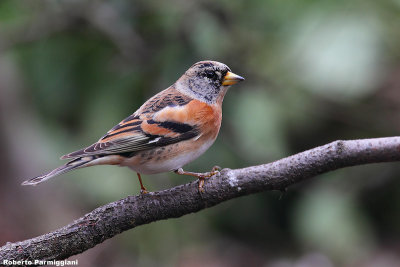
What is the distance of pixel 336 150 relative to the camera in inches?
77.7

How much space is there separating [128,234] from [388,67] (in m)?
2.77

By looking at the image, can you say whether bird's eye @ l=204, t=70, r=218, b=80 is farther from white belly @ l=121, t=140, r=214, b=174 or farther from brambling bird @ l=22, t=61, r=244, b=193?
white belly @ l=121, t=140, r=214, b=174

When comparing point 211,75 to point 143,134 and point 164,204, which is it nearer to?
point 143,134

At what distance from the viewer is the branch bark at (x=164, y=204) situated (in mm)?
2086

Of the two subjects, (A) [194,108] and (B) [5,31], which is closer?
(A) [194,108]

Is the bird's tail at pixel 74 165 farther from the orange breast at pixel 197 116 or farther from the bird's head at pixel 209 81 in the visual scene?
the bird's head at pixel 209 81

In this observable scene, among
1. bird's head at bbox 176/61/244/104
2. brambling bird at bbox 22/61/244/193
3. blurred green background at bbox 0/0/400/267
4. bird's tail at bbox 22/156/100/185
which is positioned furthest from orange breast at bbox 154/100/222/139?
blurred green background at bbox 0/0/400/267

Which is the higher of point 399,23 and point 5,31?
point 5,31

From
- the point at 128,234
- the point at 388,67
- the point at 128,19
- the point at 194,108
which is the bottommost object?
the point at 128,234

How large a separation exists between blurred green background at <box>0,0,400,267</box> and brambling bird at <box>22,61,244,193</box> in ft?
2.70

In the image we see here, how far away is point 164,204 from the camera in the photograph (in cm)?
233

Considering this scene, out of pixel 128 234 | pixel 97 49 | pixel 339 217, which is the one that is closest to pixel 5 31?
pixel 97 49

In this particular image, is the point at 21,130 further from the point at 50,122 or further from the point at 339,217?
the point at 339,217

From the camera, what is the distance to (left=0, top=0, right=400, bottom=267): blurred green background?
3.96 metres
